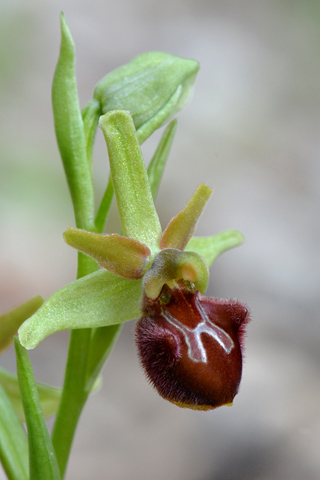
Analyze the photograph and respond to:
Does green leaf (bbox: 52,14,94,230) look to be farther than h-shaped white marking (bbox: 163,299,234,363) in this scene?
Yes

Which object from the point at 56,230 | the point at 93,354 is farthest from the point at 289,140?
the point at 93,354

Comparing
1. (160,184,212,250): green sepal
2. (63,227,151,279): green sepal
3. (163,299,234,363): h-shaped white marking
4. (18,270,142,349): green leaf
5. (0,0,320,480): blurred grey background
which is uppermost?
(160,184,212,250): green sepal

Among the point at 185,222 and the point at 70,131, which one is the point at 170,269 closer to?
the point at 185,222

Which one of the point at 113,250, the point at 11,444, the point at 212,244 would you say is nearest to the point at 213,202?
the point at 212,244

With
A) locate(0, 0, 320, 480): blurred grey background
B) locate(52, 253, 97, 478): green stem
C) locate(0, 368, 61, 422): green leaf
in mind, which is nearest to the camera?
locate(52, 253, 97, 478): green stem

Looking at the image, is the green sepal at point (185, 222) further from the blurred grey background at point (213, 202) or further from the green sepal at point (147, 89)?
A: the blurred grey background at point (213, 202)

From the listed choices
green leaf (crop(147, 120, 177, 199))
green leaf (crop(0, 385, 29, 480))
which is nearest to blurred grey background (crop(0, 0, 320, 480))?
green leaf (crop(0, 385, 29, 480))

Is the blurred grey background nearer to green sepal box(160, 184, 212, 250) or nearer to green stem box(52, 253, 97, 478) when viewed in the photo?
green stem box(52, 253, 97, 478)
